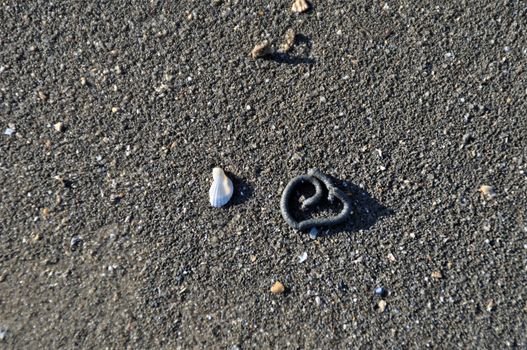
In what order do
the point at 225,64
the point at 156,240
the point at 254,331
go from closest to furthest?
the point at 254,331
the point at 156,240
the point at 225,64

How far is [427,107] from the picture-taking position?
293cm

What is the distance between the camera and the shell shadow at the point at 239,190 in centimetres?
288

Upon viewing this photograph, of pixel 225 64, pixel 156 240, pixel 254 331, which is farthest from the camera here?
pixel 225 64

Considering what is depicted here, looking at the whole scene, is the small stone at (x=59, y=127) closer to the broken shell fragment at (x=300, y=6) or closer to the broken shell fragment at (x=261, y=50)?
the broken shell fragment at (x=261, y=50)

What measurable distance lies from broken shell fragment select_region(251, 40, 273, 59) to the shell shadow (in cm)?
72

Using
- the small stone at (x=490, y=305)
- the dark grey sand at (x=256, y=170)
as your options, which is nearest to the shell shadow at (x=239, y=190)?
the dark grey sand at (x=256, y=170)

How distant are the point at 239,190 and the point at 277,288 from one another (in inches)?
22.4

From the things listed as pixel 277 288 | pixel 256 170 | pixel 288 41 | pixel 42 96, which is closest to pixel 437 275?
pixel 277 288

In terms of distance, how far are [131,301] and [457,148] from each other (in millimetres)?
1928

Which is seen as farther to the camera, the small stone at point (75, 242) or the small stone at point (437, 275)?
the small stone at point (75, 242)

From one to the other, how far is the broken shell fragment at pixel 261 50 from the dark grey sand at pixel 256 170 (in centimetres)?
6

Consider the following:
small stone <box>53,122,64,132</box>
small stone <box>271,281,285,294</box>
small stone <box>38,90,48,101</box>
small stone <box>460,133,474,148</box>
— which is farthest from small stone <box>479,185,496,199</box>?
small stone <box>38,90,48,101</box>

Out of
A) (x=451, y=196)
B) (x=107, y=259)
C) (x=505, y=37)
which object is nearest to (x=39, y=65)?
(x=107, y=259)

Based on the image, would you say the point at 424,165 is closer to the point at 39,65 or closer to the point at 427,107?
the point at 427,107
